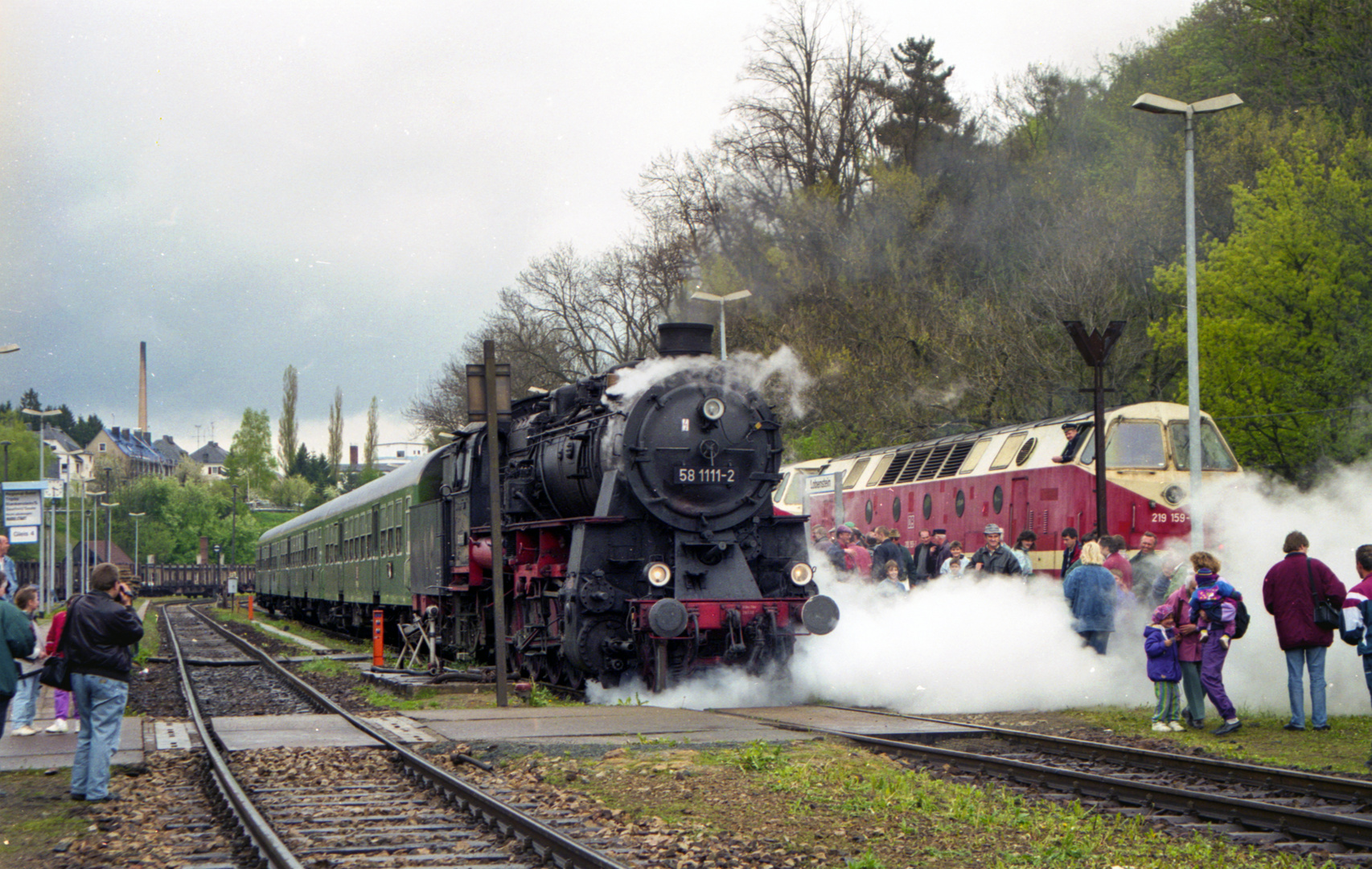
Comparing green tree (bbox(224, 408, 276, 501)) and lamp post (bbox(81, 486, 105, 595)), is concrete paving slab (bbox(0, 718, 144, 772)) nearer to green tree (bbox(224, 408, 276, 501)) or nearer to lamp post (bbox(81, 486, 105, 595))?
lamp post (bbox(81, 486, 105, 595))

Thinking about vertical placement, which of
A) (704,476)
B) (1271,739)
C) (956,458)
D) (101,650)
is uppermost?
(956,458)

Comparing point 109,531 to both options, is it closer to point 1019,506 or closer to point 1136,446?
point 1019,506

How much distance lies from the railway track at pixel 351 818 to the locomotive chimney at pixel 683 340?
218 inches

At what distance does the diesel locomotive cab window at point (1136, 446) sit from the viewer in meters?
20.0

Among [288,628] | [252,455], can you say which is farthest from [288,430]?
[288,628]

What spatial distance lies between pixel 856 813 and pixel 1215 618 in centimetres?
503

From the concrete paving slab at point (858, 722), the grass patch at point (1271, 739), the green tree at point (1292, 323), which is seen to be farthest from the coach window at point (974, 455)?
the concrete paving slab at point (858, 722)

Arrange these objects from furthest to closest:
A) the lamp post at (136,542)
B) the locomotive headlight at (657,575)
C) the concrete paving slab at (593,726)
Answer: the lamp post at (136,542)
the locomotive headlight at (657,575)
the concrete paving slab at (593,726)

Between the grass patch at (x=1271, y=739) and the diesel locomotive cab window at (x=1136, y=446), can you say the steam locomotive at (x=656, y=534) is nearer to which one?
the grass patch at (x=1271, y=739)

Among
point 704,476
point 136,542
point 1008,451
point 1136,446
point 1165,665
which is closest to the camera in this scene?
point 1165,665

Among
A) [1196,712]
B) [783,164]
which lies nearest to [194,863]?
[1196,712]

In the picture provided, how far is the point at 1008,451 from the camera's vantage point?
74.1 feet

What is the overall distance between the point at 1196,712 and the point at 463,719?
6859mm

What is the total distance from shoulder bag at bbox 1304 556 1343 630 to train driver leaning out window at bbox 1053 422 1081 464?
889cm
